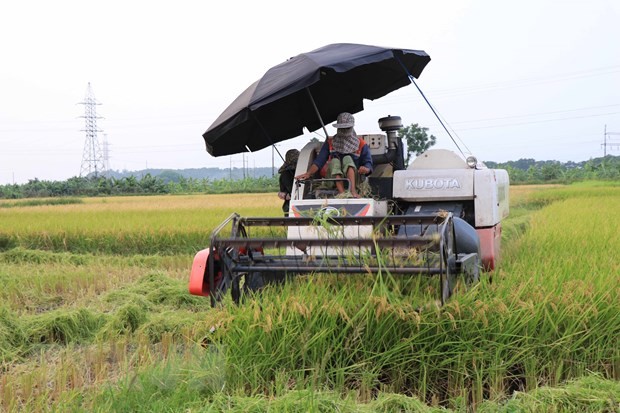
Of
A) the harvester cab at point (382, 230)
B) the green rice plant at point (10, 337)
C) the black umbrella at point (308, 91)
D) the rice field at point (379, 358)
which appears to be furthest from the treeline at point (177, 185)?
the rice field at point (379, 358)

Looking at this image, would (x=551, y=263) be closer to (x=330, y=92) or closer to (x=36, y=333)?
(x=330, y=92)

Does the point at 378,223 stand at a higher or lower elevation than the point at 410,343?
higher

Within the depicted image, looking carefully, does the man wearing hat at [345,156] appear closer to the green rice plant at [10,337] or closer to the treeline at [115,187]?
the green rice plant at [10,337]

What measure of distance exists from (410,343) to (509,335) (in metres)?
0.57

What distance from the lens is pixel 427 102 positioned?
608 centimetres

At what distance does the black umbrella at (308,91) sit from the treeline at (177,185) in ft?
105

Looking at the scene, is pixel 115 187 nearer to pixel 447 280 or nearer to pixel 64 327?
pixel 64 327

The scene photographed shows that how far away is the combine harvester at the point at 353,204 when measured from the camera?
417 cm

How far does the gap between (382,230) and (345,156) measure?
1.38 meters

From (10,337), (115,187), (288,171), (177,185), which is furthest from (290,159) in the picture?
(177,185)

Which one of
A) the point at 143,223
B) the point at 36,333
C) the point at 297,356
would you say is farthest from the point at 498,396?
the point at 143,223

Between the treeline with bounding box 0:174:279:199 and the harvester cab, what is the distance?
3272 cm

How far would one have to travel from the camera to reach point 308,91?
18.5 feet

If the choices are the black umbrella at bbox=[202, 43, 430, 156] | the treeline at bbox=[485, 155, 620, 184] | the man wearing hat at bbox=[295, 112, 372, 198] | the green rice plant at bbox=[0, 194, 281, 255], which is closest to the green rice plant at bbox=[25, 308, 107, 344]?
the black umbrella at bbox=[202, 43, 430, 156]
